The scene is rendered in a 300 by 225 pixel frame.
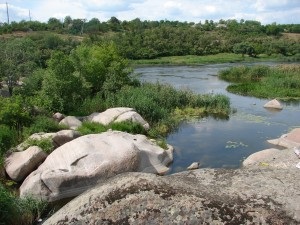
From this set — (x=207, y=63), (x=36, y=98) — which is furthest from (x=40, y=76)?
(x=207, y=63)

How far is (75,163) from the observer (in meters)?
15.8

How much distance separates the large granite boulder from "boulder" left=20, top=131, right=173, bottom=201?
993 centimetres

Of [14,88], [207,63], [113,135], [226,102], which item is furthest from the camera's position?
[207,63]

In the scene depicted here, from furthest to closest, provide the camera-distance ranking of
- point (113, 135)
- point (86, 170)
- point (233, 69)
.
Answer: point (233, 69), point (113, 135), point (86, 170)

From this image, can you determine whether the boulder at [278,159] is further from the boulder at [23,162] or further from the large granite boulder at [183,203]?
the boulder at [23,162]

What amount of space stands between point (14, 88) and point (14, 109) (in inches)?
370

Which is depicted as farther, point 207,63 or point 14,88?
point 207,63

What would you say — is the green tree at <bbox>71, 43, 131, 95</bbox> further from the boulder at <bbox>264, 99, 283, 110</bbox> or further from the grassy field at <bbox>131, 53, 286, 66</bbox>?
the grassy field at <bbox>131, 53, 286, 66</bbox>

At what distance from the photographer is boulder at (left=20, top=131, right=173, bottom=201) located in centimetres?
1499

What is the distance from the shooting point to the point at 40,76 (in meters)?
30.4

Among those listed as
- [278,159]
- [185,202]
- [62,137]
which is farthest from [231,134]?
[185,202]

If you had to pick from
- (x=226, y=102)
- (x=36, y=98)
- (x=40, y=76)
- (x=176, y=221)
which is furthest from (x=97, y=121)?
(x=176, y=221)

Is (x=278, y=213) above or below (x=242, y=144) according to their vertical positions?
above

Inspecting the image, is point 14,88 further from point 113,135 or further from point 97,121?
point 113,135
